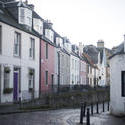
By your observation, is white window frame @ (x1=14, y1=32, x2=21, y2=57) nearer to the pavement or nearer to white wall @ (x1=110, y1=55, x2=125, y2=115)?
the pavement

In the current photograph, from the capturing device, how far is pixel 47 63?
1332 inches

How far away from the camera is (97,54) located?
71.8 m

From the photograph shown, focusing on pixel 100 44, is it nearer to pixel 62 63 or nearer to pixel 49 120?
pixel 62 63

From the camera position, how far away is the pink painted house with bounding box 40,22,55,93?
3203 cm

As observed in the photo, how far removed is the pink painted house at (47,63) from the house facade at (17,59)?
6.13 feet

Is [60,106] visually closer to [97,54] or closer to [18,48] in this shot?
[18,48]

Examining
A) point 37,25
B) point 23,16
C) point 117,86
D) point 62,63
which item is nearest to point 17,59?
point 23,16

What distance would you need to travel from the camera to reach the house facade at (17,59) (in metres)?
23.0

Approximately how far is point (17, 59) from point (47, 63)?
8.90 m

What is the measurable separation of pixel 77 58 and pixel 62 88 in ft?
58.7

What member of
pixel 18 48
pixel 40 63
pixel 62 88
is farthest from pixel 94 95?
pixel 18 48

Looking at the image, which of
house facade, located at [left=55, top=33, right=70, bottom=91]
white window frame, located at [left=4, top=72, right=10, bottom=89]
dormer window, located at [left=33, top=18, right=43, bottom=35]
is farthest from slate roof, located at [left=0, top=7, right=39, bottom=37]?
house facade, located at [left=55, top=33, right=70, bottom=91]

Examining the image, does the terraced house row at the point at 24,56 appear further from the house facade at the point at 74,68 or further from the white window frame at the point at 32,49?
the house facade at the point at 74,68

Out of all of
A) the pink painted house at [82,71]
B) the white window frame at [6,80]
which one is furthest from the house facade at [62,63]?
the white window frame at [6,80]
